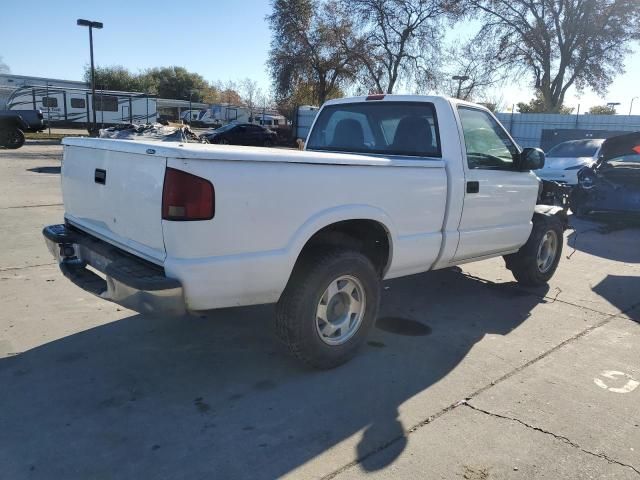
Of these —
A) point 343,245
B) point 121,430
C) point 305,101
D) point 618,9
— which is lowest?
point 121,430

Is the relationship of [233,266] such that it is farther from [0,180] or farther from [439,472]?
[0,180]

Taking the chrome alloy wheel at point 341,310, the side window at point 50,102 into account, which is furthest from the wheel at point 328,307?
the side window at point 50,102

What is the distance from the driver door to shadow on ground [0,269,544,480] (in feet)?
2.53

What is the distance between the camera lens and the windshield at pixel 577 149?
45.4 feet

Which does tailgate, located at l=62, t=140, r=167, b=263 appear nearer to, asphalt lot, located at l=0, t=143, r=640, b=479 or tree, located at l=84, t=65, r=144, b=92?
asphalt lot, located at l=0, t=143, r=640, b=479

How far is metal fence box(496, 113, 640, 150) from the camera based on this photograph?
23.7m

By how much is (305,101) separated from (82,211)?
115 ft

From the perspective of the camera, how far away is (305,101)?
37656 mm

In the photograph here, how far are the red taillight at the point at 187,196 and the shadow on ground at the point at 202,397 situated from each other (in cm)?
119

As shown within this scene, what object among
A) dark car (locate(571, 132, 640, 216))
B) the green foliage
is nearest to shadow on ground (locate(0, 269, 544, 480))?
dark car (locate(571, 132, 640, 216))

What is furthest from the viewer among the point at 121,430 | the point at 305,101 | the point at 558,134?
the point at 305,101

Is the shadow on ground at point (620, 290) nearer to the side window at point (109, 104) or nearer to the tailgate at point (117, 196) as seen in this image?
the tailgate at point (117, 196)

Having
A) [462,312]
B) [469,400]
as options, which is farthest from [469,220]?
[469,400]

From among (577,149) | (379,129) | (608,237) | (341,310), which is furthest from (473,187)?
(577,149)
